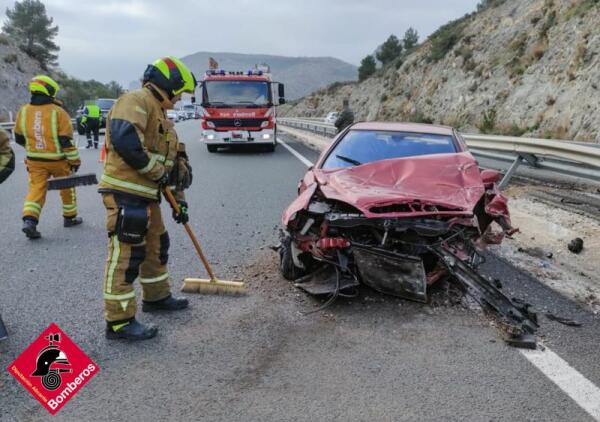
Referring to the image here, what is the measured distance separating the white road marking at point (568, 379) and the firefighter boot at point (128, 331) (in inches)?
98.2

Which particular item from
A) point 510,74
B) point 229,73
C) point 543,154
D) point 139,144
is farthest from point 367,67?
point 139,144

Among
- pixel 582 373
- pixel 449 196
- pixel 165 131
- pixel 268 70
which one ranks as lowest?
pixel 582 373

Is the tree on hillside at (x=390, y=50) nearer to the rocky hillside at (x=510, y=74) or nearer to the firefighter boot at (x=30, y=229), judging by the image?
the rocky hillside at (x=510, y=74)

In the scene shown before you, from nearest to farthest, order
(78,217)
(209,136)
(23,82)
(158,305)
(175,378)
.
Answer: (175,378) < (158,305) < (78,217) < (209,136) < (23,82)

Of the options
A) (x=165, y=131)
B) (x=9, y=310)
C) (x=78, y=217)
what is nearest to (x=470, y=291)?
(x=165, y=131)

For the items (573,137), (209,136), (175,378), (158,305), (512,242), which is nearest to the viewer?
(175,378)

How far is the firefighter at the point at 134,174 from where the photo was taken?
11.4 ft

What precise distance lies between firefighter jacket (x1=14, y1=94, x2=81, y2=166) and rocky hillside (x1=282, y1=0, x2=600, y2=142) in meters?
15.7

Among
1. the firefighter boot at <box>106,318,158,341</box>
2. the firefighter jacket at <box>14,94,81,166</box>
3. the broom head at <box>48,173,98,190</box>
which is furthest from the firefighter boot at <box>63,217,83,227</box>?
the firefighter boot at <box>106,318,158,341</box>

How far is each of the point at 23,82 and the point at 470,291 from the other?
49.5 metres

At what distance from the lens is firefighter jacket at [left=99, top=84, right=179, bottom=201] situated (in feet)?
11.3

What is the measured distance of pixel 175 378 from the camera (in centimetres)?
307

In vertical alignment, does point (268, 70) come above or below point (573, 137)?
above

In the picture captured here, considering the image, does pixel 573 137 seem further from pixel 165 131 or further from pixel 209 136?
pixel 165 131
